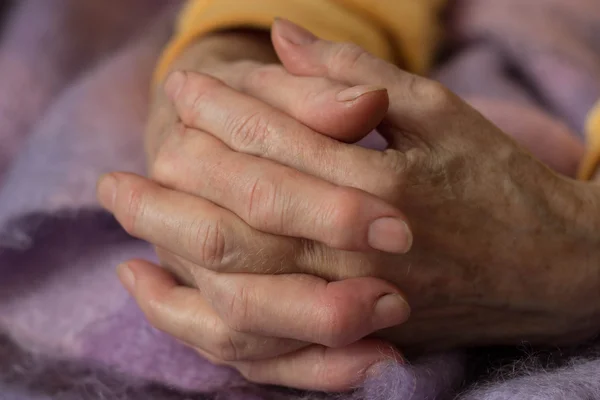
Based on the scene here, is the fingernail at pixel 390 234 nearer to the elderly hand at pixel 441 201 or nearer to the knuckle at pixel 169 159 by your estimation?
the elderly hand at pixel 441 201

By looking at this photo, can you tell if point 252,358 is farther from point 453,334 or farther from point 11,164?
point 11,164

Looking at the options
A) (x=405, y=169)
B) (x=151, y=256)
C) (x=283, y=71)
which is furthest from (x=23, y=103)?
(x=405, y=169)

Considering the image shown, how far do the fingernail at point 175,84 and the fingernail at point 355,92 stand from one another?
137mm

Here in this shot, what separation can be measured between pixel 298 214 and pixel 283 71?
13 centimetres

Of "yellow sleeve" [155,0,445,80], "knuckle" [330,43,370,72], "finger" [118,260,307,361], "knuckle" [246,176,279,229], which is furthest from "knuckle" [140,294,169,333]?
"yellow sleeve" [155,0,445,80]

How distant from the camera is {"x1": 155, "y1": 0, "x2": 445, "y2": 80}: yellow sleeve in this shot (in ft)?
2.25

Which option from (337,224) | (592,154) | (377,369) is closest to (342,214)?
(337,224)

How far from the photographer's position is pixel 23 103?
2.64ft

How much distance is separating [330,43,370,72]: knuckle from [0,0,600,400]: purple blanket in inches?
7.0

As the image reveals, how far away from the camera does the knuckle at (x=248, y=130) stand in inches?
17.6

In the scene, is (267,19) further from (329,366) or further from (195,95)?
(329,366)

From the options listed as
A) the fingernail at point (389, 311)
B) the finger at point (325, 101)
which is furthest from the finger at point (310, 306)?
the finger at point (325, 101)

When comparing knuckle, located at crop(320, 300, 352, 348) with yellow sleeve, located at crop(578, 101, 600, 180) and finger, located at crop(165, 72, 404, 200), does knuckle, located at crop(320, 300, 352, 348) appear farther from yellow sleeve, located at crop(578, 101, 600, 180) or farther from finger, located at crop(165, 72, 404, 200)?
yellow sleeve, located at crop(578, 101, 600, 180)

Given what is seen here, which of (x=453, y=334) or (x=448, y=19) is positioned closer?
(x=453, y=334)
